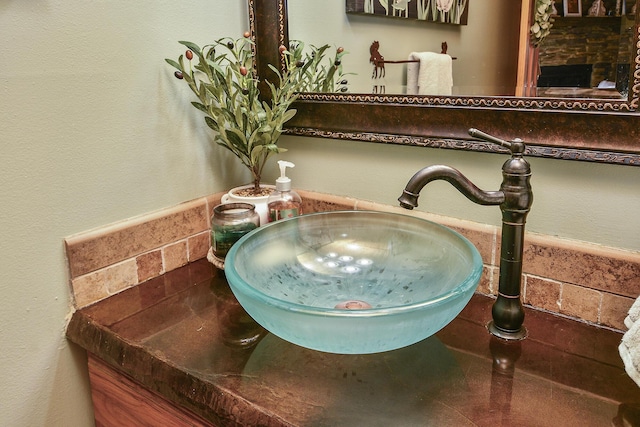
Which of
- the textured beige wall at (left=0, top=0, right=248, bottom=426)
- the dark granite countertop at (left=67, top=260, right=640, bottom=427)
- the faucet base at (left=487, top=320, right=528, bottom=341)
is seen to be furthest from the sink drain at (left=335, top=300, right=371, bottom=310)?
the textured beige wall at (left=0, top=0, right=248, bottom=426)

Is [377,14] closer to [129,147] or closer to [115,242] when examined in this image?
[129,147]

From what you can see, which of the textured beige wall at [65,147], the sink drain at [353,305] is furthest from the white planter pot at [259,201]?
the sink drain at [353,305]

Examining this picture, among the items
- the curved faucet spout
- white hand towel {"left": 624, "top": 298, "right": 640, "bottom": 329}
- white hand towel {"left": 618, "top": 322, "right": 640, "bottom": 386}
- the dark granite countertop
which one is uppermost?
the curved faucet spout

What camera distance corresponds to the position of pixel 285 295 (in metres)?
0.93

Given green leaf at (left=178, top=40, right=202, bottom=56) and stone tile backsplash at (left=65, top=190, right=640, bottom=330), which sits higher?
green leaf at (left=178, top=40, right=202, bottom=56)

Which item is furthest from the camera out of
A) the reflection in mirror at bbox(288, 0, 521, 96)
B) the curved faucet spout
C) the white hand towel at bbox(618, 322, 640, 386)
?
the reflection in mirror at bbox(288, 0, 521, 96)

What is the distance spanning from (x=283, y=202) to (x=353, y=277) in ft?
0.77

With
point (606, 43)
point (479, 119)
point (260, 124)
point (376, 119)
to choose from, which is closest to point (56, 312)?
point (260, 124)

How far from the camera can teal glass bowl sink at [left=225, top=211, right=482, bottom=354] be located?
705 millimetres

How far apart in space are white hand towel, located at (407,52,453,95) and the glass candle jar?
1.35ft

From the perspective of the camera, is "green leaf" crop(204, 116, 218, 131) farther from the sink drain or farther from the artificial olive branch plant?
the sink drain

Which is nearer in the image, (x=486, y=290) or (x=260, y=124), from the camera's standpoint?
(x=486, y=290)

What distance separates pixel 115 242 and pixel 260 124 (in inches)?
15.2

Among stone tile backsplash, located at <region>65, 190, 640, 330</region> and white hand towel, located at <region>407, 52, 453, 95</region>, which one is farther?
white hand towel, located at <region>407, 52, 453, 95</region>
